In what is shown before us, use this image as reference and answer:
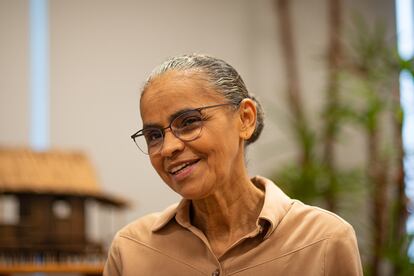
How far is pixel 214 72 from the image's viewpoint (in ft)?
6.75

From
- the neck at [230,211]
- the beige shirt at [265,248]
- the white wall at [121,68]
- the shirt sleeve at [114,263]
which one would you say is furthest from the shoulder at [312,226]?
the white wall at [121,68]

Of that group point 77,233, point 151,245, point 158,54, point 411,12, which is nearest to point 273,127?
point 158,54

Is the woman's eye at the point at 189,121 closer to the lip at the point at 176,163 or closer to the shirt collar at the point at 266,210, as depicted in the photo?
the lip at the point at 176,163

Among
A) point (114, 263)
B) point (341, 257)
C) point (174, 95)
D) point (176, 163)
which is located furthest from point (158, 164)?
point (341, 257)

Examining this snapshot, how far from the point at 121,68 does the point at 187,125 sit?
3825 millimetres

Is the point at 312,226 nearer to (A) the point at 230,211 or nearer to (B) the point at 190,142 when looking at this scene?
(A) the point at 230,211

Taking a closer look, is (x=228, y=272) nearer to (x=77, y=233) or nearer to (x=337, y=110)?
(x=77, y=233)

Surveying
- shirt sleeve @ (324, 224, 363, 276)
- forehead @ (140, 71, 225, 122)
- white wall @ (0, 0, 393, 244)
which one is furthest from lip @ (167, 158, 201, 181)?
white wall @ (0, 0, 393, 244)

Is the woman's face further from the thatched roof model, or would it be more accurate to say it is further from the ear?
the thatched roof model

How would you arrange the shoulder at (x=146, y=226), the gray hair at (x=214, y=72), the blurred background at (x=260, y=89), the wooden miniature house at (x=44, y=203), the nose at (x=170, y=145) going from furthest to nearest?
1. the blurred background at (x=260, y=89)
2. the wooden miniature house at (x=44, y=203)
3. the shoulder at (x=146, y=226)
4. the gray hair at (x=214, y=72)
5. the nose at (x=170, y=145)

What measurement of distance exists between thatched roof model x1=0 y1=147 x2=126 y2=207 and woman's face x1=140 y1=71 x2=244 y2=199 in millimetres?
2349

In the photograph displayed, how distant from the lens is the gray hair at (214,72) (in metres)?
2.04

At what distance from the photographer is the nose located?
1.94 m

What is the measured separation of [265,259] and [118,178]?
365cm
